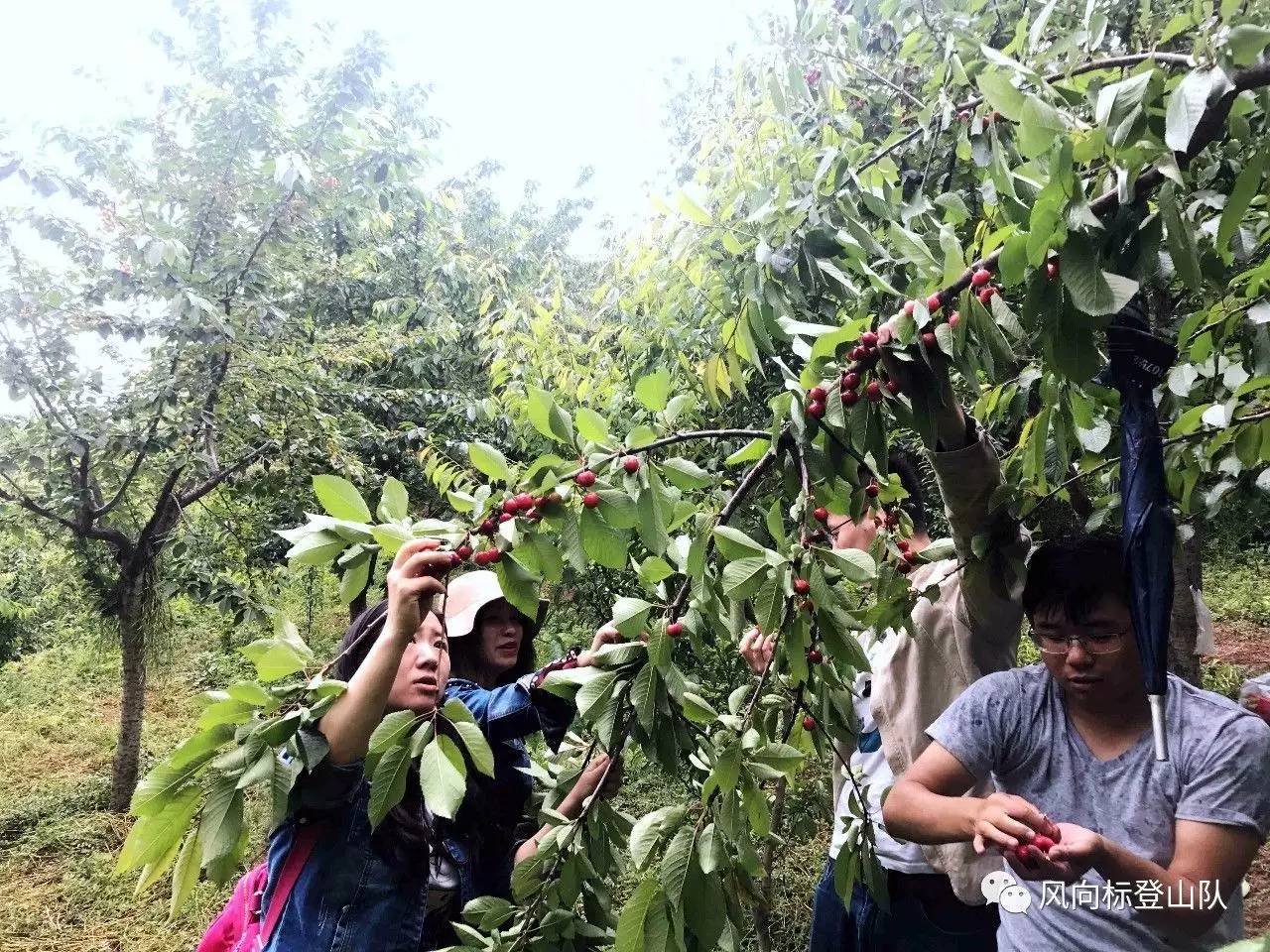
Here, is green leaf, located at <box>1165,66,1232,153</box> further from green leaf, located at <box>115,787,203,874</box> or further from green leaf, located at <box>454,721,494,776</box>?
green leaf, located at <box>115,787,203,874</box>

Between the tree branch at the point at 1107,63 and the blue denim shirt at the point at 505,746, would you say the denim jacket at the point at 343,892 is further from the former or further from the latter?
the tree branch at the point at 1107,63

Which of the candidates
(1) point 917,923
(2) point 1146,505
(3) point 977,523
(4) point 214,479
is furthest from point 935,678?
(4) point 214,479

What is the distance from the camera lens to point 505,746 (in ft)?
4.94

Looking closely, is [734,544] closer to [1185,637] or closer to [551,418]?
[551,418]

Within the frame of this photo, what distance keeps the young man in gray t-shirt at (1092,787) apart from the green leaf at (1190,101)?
2.31 feet

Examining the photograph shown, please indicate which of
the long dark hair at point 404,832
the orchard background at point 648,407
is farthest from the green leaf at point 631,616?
the long dark hair at point 404,832

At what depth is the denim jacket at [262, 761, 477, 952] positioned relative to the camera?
1.18m

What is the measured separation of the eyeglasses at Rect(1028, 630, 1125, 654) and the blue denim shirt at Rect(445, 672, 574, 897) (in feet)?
2.65

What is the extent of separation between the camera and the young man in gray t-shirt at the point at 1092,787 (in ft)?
3.11

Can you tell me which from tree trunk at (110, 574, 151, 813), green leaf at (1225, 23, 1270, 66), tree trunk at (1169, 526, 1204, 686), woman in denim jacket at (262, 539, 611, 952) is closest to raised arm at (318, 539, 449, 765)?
woman in denim jacket at (262, 539, 611, 952)

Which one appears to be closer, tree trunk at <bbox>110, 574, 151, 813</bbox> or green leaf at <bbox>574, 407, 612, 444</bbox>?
green leaf at <bbox>574, 407, 612, 444</bbox>

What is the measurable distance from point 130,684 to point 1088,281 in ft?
18.3

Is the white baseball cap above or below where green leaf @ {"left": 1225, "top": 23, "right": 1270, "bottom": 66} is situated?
below

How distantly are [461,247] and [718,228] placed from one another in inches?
248
